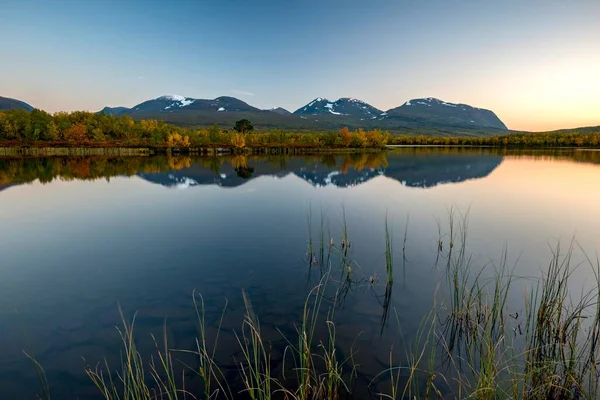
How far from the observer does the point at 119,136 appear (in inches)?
4609

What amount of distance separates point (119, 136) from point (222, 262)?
4978 inches

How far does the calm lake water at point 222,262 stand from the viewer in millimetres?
7785

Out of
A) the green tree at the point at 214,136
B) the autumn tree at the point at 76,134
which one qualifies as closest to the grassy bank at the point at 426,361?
the green tree at the point at 214,136

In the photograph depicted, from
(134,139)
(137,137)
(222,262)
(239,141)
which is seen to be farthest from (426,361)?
(137,137)

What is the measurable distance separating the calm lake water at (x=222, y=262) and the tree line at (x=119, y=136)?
87.2 m

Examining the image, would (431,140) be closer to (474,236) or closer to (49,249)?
(474,236)

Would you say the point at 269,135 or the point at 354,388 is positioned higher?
the point at 269,135

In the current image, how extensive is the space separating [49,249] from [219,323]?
38.3 feet

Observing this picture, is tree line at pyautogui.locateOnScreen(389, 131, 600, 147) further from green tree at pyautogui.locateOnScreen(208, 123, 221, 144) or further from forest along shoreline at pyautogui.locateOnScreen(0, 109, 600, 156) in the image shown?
green tree at pyautogui.locateOnScreen(208, 123, 221, 144)

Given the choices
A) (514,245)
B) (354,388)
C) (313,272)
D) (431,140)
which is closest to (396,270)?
(313,272)

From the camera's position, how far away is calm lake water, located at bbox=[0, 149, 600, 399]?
7.79 meters

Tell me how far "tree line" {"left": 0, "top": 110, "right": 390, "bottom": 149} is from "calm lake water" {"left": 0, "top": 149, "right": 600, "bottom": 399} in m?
87.2

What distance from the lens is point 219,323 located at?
27.8 feet

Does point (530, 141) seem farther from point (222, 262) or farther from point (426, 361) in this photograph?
point (426, 361)
